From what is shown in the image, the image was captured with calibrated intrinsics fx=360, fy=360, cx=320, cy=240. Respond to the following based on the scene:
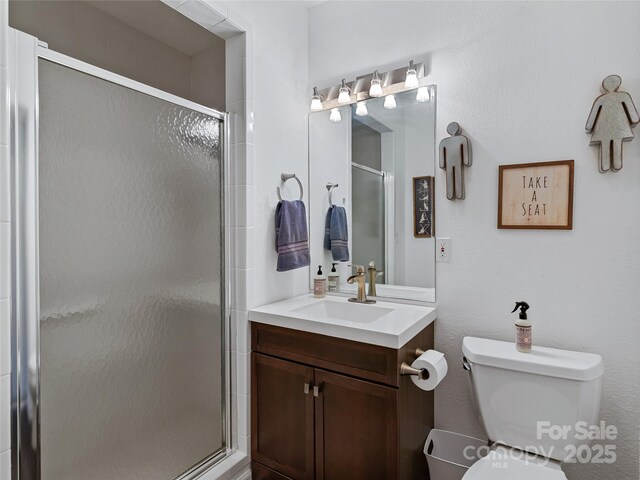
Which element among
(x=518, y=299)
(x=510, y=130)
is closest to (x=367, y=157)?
(x=510, y=130)

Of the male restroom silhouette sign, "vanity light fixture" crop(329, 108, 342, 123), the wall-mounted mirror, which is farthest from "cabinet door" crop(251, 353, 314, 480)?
"vanity light fixture" crop(329, 108, 342, 123)

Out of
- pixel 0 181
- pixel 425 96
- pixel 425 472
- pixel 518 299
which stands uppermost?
pixel 425 96

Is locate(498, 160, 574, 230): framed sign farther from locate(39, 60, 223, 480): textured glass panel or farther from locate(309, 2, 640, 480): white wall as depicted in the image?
locate(39, 60, 223, 480): textured glass panel

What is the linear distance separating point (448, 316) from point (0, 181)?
5.68 ft

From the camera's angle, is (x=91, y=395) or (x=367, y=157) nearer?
(x=91, y=395)

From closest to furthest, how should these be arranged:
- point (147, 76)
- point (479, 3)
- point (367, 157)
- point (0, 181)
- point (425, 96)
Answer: point (0, 181), point (479, 3), point (425, 96), point (367, 157), point (147, 76)

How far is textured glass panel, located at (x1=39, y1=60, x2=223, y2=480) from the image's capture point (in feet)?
3.70

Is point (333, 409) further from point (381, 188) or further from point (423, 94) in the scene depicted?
point (423, 94)

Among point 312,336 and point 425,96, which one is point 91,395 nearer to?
point 312,336

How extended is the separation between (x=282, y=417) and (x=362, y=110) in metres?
1.59

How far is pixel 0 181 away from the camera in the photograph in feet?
3.20

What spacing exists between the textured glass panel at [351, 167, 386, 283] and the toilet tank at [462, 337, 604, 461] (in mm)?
704

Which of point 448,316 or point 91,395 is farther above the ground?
point 448,316

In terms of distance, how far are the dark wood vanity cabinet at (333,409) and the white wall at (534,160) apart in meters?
0.33
